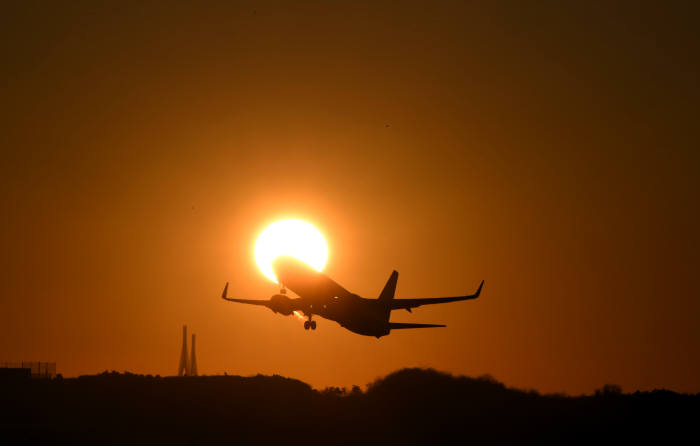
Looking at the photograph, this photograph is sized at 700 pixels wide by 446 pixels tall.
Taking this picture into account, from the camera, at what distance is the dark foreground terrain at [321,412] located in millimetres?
124750

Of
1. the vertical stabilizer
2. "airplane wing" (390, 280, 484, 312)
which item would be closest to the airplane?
"airplane wing" (390, 280, 484, 312)

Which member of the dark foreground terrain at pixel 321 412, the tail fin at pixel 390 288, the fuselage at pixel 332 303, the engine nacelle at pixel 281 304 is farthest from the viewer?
the tail fin at pixel 390 288

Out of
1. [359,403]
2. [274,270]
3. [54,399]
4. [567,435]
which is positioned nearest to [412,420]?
[359,403]

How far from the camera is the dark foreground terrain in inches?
4911

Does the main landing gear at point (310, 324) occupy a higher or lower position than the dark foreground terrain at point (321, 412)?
higher

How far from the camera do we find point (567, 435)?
422 ft

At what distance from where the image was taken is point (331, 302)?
14238 centimetres

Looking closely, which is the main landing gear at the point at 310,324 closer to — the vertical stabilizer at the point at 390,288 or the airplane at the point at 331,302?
the airplane at the point at 331,302

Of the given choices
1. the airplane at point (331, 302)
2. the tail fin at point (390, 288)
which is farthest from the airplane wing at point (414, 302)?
the tail fin at point (390, 288)

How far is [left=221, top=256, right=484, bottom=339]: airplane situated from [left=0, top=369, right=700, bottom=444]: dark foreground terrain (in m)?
8.37

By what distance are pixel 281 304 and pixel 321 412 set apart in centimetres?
1713

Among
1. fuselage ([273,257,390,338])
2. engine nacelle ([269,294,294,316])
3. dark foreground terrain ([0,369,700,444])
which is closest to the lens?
dark foreground terrain ([0,369,700,444])

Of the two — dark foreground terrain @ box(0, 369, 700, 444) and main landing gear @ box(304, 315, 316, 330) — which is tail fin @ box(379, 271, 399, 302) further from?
dark foreground terrain @ box(0, 369, 700, 444)

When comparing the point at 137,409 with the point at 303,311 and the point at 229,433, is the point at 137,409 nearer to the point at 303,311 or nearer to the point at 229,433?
the point at 229,433
